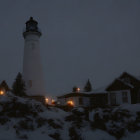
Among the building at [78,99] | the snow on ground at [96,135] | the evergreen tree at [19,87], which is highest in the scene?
the evergreen tree at [19,87]

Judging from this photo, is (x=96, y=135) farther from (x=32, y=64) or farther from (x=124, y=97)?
(x=32, y=64)

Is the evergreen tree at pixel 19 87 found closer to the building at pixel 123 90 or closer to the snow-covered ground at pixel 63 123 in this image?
the building at pixel 123 90

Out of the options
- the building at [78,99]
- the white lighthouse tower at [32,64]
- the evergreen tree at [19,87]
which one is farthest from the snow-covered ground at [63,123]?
the white lighthouse tower at [32,64]

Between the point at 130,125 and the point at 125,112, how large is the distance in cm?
152

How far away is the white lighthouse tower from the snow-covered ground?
650 inches

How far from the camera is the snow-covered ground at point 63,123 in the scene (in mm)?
11084

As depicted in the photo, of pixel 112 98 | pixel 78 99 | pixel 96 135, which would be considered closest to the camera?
pixel 96 135

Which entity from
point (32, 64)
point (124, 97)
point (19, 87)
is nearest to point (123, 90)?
point (124, 97)

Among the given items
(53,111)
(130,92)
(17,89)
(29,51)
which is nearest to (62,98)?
(17,89)

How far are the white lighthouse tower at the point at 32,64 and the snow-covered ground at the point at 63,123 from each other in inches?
A: 650

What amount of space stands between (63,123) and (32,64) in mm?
20462

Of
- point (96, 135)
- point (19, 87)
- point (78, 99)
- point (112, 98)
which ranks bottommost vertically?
point (96, 135)

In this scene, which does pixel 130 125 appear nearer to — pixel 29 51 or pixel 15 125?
pixel 15 125

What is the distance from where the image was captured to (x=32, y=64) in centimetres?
A: 3209
